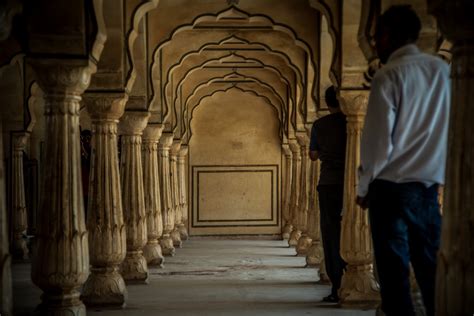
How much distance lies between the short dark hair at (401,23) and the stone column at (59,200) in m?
2.84

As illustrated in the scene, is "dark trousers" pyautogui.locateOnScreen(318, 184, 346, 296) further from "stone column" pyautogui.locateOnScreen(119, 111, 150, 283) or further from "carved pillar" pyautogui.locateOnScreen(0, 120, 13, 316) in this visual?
"carved pillar" pyautogui.locateOnScreen(0, 120, 13, 316)

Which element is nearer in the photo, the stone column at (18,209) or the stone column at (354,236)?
the stone column at (354,236)

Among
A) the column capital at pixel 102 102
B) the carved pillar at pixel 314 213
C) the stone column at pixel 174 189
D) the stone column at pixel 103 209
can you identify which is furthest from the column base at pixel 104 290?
the stone column at pixel 174 189

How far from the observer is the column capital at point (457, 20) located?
3.41m

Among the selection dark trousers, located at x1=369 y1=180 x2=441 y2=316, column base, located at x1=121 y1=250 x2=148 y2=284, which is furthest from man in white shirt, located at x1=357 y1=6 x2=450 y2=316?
column base, located at x1=121 y1=250 x2=148 y2=284

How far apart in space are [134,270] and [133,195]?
0.90 metres

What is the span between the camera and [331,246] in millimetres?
7227

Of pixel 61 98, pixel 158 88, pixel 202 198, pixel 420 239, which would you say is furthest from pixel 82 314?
pixel 202 198

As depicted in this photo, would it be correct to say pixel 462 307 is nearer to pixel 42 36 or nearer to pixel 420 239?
pixel 420 239

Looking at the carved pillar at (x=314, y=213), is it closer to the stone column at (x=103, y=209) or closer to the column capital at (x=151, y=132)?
the column capital at (x=151, y=132)

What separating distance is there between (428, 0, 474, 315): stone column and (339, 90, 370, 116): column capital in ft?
12.5

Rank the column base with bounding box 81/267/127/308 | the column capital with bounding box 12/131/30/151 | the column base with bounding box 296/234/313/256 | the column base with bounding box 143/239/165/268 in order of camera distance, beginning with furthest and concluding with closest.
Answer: the column base with bounding box 296/234/313/256 < the column capital with bounding box 12/131/30/151 < the column base with bounding box 143/239/165/268 < the column base with bounding box 81/267/127/308

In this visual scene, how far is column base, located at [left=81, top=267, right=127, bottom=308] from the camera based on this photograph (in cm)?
749

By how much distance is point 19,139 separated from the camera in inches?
509
